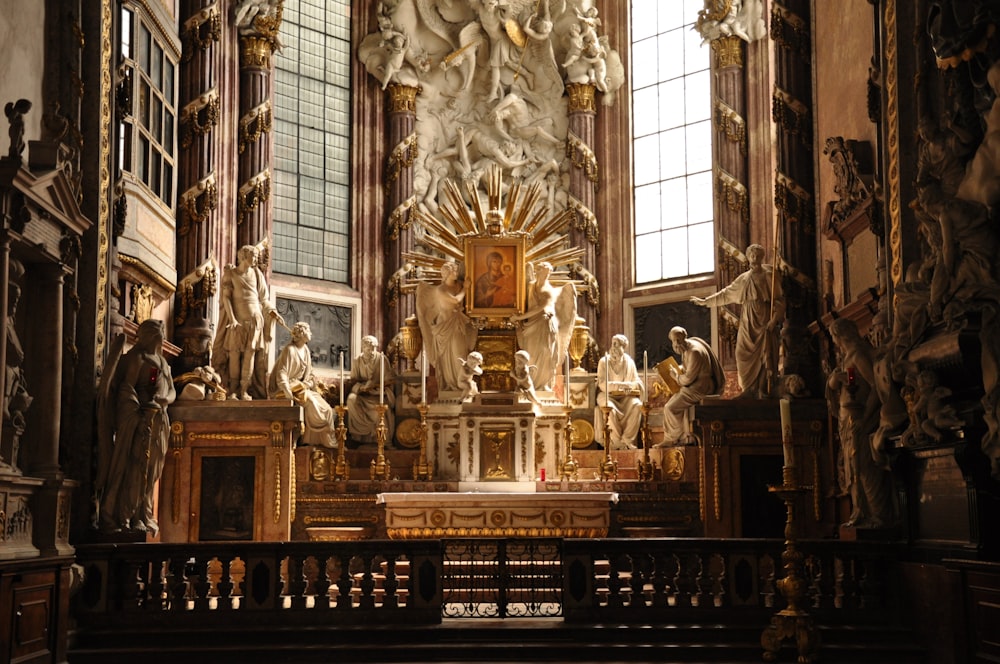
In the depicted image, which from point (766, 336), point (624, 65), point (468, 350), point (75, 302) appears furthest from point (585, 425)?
point (75, 302)

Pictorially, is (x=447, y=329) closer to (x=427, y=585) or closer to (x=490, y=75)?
(x=490, y=75)

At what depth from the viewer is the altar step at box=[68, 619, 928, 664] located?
11.0 meters

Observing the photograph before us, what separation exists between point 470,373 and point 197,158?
203 inches

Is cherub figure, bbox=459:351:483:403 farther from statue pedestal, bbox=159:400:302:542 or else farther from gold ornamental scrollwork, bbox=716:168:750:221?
gold ornamental scrollwork, bbox=716:168:750:221

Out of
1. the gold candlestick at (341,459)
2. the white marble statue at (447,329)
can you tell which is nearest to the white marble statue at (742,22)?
the white marble statue at (447,329)

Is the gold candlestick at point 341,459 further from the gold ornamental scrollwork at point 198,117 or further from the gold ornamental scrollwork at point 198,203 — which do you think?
the gold ornamental scrollwork at point 198,117

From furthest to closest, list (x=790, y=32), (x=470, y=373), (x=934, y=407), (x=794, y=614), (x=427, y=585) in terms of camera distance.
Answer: (x=470, y=373) < (x=790, y=32) < (x=427, y=585) < (x=934, y=407) < (x=794, y=614)

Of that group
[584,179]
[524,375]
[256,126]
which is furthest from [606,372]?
[256,126]

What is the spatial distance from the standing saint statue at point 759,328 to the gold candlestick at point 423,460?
413 centimetres

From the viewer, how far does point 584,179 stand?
23.2 metres

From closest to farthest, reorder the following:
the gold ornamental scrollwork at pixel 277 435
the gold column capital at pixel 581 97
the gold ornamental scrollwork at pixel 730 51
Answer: the gold ornamental scrollwork at pixel 277 435, the gold ornamental scrollwork at pixel 730 51, the gold column capital at pixel 581 97

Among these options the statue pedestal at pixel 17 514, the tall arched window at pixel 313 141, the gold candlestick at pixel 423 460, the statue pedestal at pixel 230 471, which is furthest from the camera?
the tall arched window at pixel 313 141

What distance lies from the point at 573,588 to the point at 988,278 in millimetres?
4401

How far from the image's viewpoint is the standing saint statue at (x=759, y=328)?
1673cm
